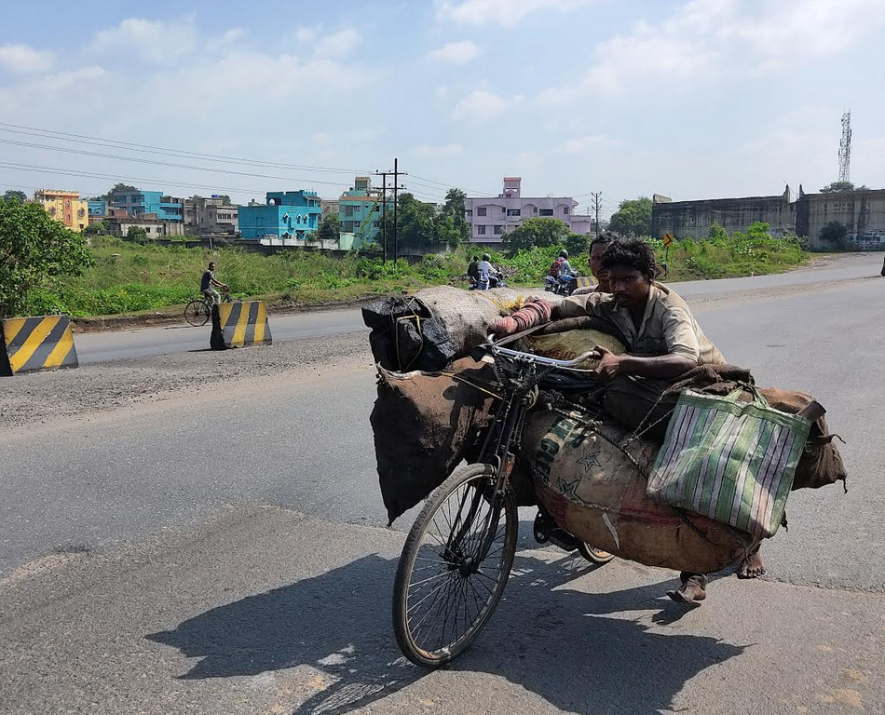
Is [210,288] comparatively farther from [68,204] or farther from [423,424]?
[68,204]

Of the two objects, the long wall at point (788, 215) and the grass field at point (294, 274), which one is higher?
the long wall at point (788, 215)

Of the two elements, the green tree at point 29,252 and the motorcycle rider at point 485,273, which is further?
the motorcycle rider at point 485,273

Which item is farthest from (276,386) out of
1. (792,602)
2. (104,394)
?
(792,602)

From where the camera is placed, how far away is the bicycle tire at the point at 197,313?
68.5ft

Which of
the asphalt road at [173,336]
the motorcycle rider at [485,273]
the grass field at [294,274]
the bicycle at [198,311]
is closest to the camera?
the asphalt road at [173,336]

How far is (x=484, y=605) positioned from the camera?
375 cm

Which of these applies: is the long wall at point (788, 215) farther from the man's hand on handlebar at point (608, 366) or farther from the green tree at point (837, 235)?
the man's hand on handlebar at point (608, 366)

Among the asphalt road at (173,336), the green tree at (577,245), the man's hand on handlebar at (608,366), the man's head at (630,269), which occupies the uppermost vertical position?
the green tree at (577,245)

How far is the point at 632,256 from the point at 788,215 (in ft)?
268

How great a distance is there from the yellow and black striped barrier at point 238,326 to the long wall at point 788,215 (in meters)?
69.4

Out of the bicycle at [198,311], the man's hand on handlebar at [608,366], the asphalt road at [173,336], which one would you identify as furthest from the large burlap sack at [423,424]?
the bicycle at [198,311]

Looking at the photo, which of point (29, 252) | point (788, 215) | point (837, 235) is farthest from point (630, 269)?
point (788, 215)

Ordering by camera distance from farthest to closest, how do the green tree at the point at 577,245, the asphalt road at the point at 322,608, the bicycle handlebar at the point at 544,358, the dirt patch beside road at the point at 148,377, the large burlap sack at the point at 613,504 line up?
the green tree at the point at 577,245
the dirt patch beside road at the point at 148,377
the bicycle handlebar at the point at 544,358
the large burlap sack at the point at 613,504
the asphalt road at the point at 322,608

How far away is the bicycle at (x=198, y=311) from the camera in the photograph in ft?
68.5
